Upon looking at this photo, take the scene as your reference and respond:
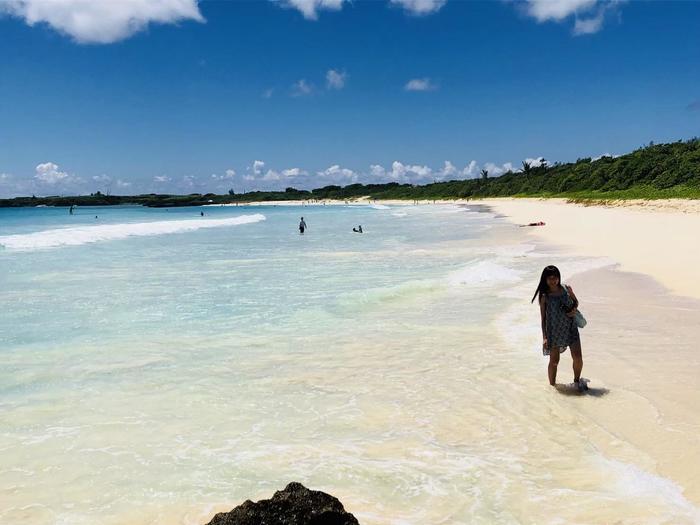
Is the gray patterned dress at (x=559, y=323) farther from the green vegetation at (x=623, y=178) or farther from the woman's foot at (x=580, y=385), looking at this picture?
the green vegetation at (x=623, y=178)

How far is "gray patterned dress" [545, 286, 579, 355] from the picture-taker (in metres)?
6.61

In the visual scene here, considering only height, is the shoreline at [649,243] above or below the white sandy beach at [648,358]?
above

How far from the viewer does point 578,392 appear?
651cm

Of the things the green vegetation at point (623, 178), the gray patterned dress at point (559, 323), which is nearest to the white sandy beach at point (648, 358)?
the gray patterned dress at point (559, 323)

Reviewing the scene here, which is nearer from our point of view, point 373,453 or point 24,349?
point 373,453

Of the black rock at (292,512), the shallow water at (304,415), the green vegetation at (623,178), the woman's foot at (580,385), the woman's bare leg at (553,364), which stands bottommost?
the shallow water at (304,415)

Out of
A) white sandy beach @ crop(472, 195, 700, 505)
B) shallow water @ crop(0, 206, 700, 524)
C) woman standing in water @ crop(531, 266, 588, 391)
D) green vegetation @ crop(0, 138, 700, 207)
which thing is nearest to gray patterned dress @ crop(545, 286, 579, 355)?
woman standing in water @ crop(531, 266, 588, 391)

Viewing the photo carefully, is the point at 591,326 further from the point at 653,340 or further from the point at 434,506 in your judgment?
the point at 434,506

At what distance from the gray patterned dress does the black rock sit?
4166 millimetres

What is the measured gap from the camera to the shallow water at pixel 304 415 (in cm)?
450

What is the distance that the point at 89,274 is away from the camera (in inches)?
759

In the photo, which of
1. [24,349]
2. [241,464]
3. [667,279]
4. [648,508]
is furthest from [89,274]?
[648,508]

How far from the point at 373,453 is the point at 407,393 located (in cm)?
160

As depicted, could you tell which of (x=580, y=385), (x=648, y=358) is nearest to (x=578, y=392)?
(x=580, y=385)
